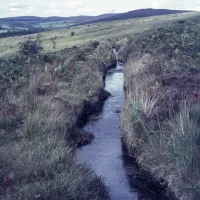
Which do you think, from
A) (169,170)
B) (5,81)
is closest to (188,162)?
(169,170)

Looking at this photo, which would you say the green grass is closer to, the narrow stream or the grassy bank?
the narrow stream

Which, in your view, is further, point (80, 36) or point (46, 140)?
point (80, 36)

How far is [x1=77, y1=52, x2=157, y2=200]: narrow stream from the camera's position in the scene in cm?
970

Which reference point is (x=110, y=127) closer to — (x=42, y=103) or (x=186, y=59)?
(x=42, y=103)

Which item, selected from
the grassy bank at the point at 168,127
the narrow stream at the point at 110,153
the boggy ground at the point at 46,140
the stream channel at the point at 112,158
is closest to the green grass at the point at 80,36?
the boggy ground at the point at 46,140

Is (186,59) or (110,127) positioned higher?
(186,59)

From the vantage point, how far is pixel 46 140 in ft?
33.0

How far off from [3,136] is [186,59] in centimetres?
1245

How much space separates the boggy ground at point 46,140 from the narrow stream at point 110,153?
46 centimetres

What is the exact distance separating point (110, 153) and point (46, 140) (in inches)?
110

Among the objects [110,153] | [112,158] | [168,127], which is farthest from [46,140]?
[168,127]

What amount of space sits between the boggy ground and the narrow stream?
1.51ft

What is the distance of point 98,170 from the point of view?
10.7 metres

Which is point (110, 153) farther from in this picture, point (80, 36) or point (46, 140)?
point (80, 36)
